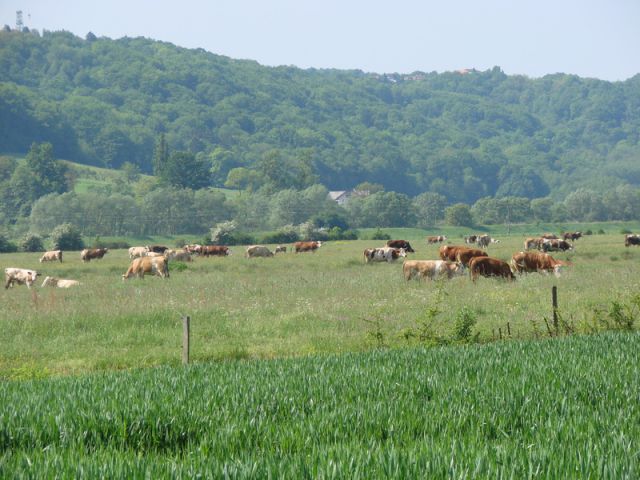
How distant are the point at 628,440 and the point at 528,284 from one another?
22714mm

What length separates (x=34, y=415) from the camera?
9102 millimetres

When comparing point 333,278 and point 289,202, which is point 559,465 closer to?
point 333,278

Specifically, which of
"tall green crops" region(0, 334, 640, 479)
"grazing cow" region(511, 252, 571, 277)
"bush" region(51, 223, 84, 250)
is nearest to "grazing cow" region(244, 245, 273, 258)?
"grazing cow" region(511, 252, 571, 277)

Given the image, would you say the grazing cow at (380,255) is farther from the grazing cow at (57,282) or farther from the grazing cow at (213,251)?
the grazing cow at (57,282)

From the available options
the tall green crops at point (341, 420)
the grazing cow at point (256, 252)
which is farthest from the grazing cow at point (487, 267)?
the grazing cow at point (256, 252)

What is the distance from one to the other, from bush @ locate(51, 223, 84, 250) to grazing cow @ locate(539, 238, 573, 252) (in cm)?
5557

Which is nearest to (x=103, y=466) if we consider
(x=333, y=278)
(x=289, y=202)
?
(x=333, y=278)

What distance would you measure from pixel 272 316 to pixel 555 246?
39979 mm

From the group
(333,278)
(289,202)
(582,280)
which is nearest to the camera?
(582,280)

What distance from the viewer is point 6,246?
88.7 m

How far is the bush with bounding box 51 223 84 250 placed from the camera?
8781cm

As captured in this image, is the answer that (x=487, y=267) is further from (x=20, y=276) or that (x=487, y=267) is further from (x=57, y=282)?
(x=20, y=276)

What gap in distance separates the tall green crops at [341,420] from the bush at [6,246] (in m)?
82.1

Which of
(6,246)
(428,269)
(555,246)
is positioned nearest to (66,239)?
(6,246)
